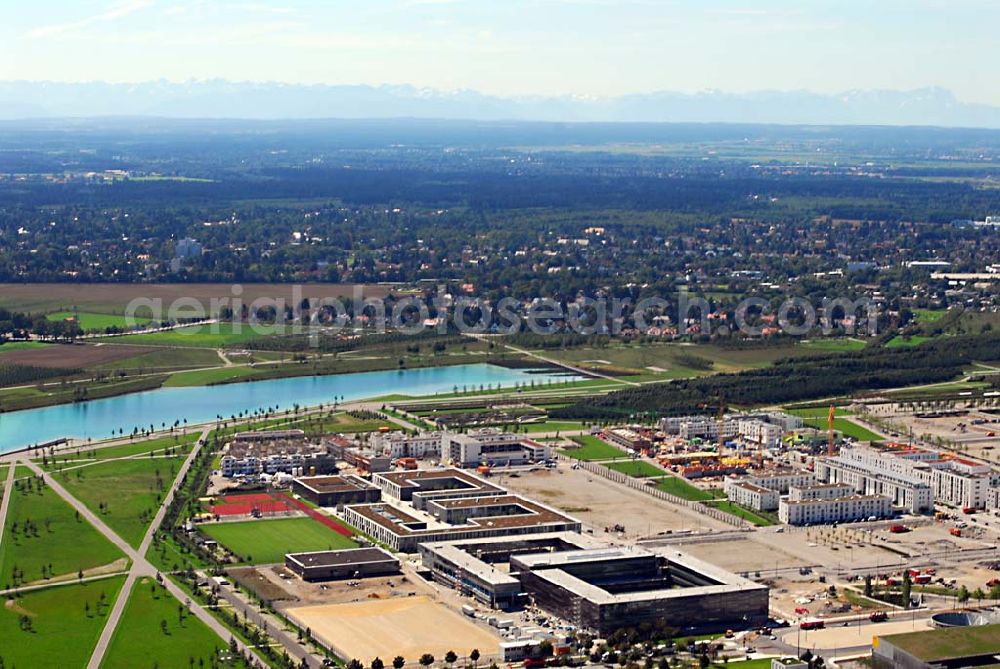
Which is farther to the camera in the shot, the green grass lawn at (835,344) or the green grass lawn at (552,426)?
the green grass lawn at (835,344)

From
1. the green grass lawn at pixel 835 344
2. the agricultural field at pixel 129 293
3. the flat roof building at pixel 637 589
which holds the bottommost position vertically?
the agricultural field at pixel 129 293

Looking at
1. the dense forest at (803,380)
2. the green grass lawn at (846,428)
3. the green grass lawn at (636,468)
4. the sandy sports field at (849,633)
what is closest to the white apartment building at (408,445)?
the green grass lawn at (636,468)

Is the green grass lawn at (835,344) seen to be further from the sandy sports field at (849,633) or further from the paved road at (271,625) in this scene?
the paved road at (271,625)

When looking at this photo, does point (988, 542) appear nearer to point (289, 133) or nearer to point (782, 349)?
point (782, 349)

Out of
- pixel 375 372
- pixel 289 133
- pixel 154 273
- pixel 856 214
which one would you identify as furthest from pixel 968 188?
pixel 289 133

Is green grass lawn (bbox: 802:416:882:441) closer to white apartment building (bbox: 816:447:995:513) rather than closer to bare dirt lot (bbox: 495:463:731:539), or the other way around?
white apartment building (bbox: 816:447:995:513)

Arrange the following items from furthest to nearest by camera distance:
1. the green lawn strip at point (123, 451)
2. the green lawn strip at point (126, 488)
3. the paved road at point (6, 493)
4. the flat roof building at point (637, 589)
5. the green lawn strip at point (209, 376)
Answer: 1. the green lawn strip at point (209, 376)
2. the green lawn strip at point (123, 451)
3. the green lawn strip at point (126, 488)
4. the paved road at point (6, 493)
5. the flat roof building at point (637, 589)

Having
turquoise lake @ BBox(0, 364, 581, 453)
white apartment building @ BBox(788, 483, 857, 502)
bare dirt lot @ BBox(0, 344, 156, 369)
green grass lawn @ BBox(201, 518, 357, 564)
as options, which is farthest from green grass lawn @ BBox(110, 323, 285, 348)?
white apartment building @ BBox(788, 483, 857, 502)
